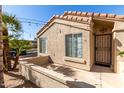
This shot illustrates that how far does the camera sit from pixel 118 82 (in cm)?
608

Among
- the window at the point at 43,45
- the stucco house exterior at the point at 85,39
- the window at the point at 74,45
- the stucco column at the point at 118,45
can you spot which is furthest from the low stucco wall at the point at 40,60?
the stucco column at the point at 118,45

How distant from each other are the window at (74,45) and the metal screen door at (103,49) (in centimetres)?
190

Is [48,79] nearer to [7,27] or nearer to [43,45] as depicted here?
[7,27]

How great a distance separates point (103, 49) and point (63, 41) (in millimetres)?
2985

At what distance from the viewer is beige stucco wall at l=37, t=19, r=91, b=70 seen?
Answer: 8.08 metres

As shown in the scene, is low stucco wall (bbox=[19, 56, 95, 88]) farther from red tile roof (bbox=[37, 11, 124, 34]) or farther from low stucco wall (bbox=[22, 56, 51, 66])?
red tile roof (bbox=[37, 11, 124, 34])

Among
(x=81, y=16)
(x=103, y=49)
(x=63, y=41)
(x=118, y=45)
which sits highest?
(x=81, y=16)

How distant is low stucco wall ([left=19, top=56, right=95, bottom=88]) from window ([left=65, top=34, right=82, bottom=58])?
330cm

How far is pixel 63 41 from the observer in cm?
966

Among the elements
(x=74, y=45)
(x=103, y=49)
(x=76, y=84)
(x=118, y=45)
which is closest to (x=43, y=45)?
(x=74, y=45)
